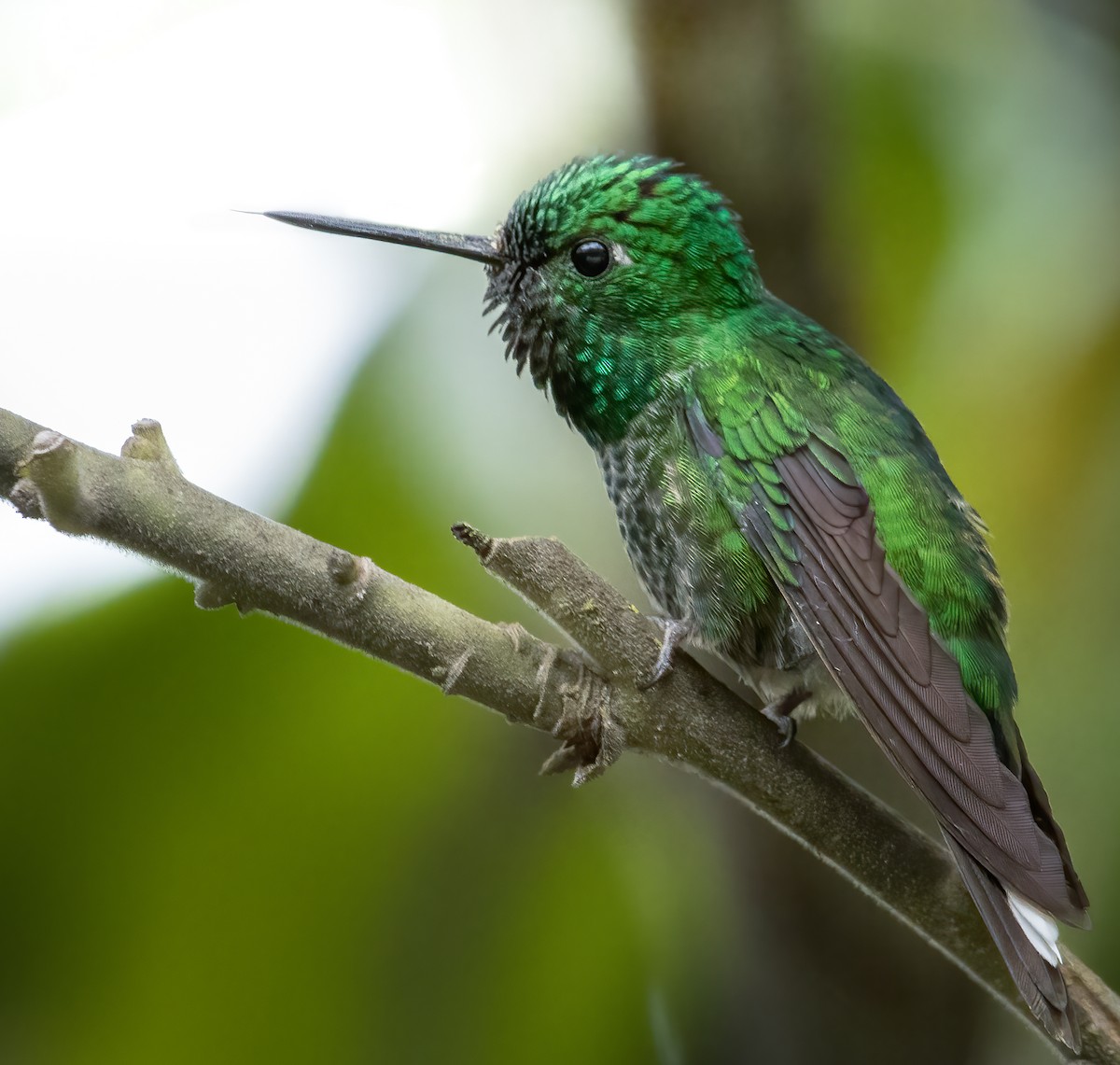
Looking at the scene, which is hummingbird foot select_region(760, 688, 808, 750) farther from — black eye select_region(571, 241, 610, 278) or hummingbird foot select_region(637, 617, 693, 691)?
black eye select_region(571, 241, 610, 278)

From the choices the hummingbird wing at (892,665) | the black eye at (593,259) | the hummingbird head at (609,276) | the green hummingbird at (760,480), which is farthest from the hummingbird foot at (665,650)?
the black eye at (593,259)

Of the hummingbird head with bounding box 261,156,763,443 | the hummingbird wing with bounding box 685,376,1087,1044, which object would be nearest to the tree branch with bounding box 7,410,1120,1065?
the hummingbird wing with bounding box 685,376,1087,1044

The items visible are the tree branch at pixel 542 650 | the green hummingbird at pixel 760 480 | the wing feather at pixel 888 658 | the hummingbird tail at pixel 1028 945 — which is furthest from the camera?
the green hummingbird at pixel 760 480

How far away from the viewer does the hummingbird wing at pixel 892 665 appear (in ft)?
4.80

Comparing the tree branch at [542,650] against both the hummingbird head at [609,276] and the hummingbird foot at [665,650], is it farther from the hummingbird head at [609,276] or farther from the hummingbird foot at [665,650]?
the hummingbird head at [609,276]

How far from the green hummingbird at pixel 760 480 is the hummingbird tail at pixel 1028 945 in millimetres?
46

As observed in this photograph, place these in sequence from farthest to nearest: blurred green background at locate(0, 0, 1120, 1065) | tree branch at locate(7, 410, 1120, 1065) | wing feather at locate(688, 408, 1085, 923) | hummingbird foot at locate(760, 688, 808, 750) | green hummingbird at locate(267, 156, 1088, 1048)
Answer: blurred green background at locate(0, 0, 1120, 1065)
hummingbird foot at locate(760, 688, 808, 750)
green hummingbird at locate(267, 156, 1088, 1048)
wing feather at locate(688, 408, 1085, 923)
tree branch at locate(7, 410, 1120, 1065)

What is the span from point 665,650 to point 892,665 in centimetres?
33

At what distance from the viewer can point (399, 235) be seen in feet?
6.81

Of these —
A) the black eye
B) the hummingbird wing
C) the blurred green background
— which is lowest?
the blurred green background

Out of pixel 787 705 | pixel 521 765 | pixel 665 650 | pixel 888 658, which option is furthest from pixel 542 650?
pixel 521 765

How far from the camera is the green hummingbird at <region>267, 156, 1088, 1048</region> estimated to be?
5.52ft

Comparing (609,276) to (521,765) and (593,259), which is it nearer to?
(593,259)

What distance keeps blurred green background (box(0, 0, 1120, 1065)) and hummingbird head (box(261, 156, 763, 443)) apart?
0.64m
